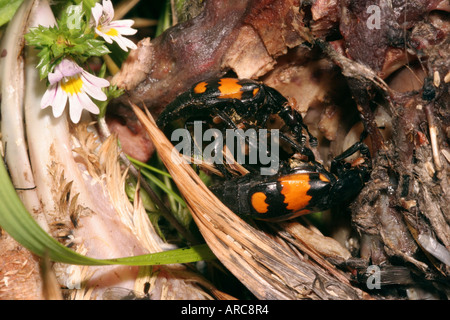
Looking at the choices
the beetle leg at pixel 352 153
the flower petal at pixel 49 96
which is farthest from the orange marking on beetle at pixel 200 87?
the beetle leg at pixel 352 153

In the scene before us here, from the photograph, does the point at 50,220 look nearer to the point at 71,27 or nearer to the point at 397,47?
the point at 71,27

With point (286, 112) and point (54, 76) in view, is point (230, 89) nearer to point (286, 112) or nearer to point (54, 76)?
point (286, 112)

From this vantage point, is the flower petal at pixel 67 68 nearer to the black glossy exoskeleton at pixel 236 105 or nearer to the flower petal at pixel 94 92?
the flower petal at pixel 94 92

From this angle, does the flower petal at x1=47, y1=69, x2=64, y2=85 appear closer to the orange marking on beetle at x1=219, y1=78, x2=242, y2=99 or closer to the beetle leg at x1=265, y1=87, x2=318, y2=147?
the orange marking on beetle at x1=219, y1=78, x2=242, y2=99

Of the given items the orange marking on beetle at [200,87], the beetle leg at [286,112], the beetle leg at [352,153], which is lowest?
the beetle leg at [352,153]

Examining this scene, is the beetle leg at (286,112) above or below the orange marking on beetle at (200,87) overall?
below

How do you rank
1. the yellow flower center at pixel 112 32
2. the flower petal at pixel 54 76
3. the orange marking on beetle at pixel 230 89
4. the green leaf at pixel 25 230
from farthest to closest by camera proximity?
the orange marking on beetle at pixel 230 89
the yellow flower center at pixel 112 32
the flower petal at pixel 54 76
the green leaf at pixel 25 230

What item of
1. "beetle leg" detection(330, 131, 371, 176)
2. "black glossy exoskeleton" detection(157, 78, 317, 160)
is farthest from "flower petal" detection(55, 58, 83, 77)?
"beetle leg" detection(330, 131, 371, 176)
